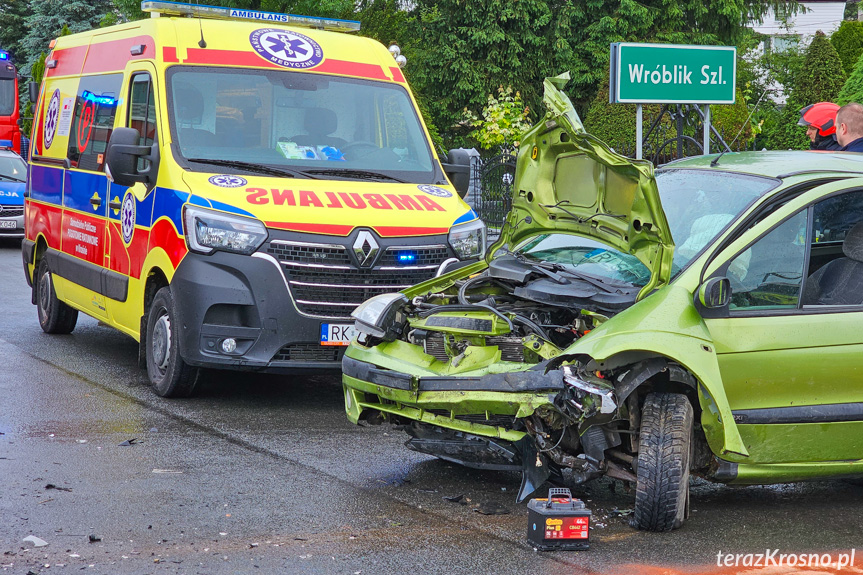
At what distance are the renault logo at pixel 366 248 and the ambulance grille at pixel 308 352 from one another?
1.95 ft

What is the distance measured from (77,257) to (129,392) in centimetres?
194

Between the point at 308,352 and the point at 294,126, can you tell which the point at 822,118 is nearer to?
the point at 294,126

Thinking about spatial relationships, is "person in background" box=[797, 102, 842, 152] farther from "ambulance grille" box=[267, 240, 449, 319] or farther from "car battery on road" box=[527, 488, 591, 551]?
"car battery on road" box=[527, 488, 591, 551]

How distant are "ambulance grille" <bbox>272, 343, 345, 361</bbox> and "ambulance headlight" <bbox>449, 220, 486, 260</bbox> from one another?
45.0 inches

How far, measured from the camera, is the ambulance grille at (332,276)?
7227mm

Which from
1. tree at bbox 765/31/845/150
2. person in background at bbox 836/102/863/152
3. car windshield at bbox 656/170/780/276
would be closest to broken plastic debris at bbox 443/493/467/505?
car windshield at bbox 656/170/780/276

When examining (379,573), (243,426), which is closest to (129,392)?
(243,426)

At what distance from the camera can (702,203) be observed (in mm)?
5746

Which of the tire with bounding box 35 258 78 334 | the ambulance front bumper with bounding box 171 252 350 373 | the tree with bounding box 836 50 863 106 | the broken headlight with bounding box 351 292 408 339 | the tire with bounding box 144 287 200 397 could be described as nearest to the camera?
the broken headlight with bounding box 351 292 408 339

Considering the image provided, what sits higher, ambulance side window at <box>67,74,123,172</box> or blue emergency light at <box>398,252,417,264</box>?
ambulance side window at <box>67,74,123,172</box>

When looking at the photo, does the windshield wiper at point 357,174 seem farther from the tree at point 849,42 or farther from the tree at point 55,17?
the tree at point 55,17

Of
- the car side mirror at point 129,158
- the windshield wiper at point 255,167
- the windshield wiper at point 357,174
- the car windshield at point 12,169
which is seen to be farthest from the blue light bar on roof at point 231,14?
the car windshield at point 12,169

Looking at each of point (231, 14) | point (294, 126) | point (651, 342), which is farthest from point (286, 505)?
point (231, 14)

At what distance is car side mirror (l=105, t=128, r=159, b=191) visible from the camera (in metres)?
7.57
